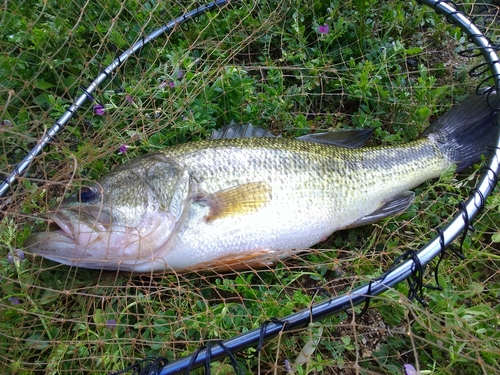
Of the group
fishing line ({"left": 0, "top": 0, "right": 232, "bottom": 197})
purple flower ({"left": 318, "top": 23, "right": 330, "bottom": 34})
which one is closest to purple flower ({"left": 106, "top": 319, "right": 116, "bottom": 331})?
fishing line ({"left": 0, "top": 0, "right": 232, "bottom": 197})

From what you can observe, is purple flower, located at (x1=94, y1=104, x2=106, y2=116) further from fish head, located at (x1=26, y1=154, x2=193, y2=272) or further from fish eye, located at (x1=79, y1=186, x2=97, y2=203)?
fish eye, located at (x1=79, y1=186, x2=97, y2=203)

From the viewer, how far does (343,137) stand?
2.90 meters

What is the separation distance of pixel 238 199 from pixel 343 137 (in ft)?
3.16

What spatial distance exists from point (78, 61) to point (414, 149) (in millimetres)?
2598

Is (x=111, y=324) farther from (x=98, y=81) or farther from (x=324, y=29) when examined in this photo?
(x=324, y=29)

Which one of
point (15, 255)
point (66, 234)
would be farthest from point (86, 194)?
point (15, 255)

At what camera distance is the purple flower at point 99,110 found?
2.97 metres

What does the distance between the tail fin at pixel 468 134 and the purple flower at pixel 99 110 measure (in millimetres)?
2305

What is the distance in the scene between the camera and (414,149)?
9.25 feet

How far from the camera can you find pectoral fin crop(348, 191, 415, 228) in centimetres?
265

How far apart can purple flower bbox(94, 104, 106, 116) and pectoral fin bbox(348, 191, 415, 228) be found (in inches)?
74.6

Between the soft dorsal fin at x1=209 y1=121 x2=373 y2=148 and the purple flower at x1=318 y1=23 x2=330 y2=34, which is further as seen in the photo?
the purple flower at x1=318 y1=23 x2=330 y2=34

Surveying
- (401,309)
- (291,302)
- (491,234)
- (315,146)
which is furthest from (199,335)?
(491,234)

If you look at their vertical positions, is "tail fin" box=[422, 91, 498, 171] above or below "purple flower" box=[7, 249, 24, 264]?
below
